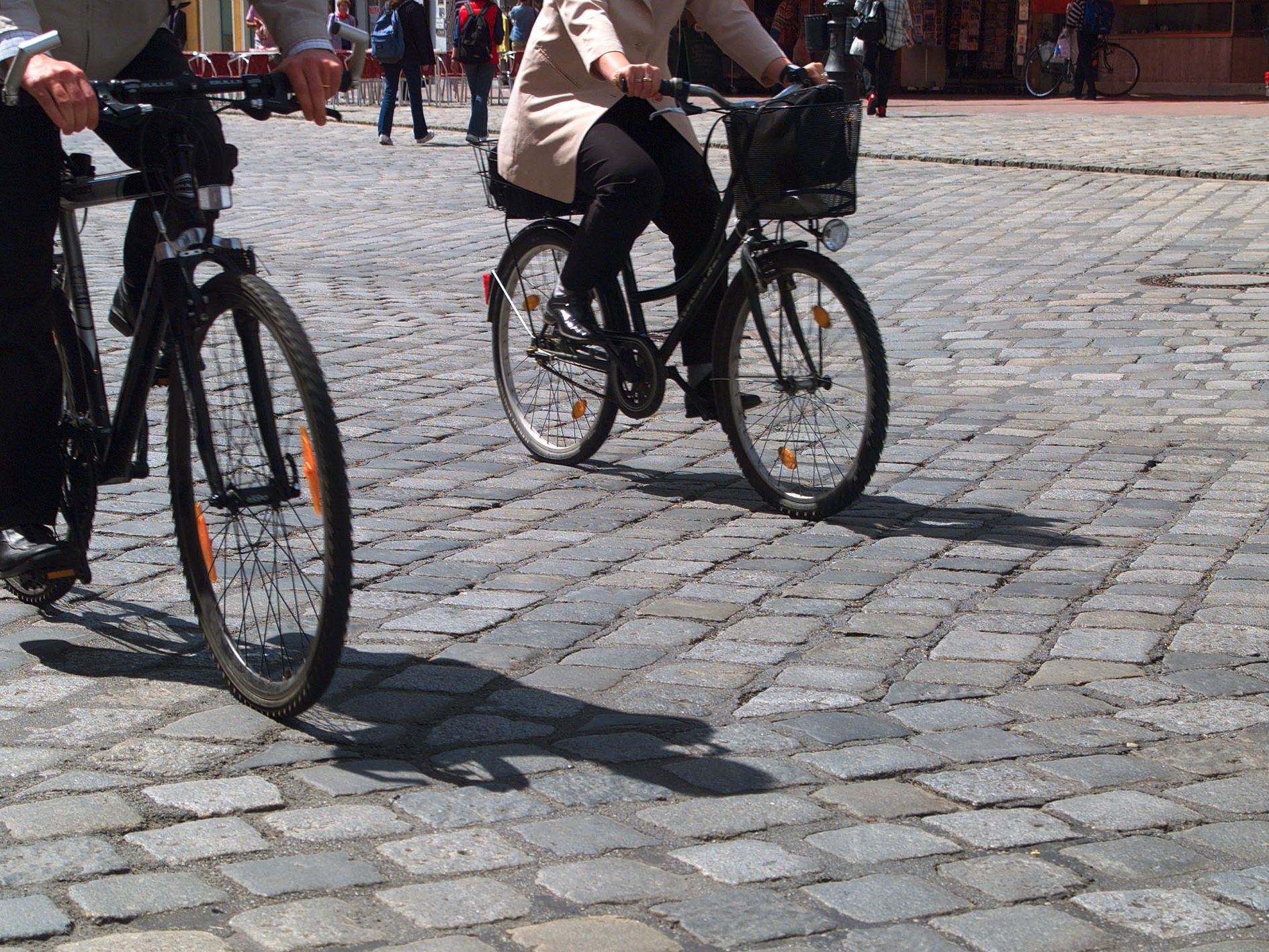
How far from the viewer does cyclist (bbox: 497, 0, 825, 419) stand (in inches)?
200

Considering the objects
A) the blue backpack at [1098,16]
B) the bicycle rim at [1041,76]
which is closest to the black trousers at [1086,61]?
the blue backpack at [1098,16]

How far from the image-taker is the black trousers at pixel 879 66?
913 inches

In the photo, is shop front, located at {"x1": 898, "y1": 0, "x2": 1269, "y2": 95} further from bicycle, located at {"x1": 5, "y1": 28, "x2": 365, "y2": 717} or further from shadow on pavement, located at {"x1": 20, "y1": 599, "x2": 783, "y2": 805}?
bicycle, located at {"x1": 5, "y1": 28, "x2": 365, "y2": 717}

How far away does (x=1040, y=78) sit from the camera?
104ft

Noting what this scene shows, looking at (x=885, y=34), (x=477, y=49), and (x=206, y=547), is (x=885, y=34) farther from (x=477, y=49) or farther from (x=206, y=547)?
(x=206, y=547)

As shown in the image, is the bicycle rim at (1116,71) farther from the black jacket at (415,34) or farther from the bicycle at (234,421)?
Answer: the bicycle at (234,421)

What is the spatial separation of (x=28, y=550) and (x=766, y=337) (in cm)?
215

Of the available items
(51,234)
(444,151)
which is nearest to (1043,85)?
(444,151)

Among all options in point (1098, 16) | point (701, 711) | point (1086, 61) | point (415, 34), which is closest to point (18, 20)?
point (701, 711)

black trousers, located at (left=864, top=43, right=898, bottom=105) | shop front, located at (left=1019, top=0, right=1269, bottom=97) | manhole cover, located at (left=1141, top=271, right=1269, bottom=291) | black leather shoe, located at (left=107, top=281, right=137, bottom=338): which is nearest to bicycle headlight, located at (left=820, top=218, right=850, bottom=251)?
black leather shoe, located at (left=107, top=281, right=137, bottom=338)

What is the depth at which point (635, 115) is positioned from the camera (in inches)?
211

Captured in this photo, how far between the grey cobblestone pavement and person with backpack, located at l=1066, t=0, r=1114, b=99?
24197 mm

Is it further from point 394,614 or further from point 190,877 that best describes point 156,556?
point 190,877

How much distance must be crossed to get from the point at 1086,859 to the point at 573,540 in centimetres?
232
